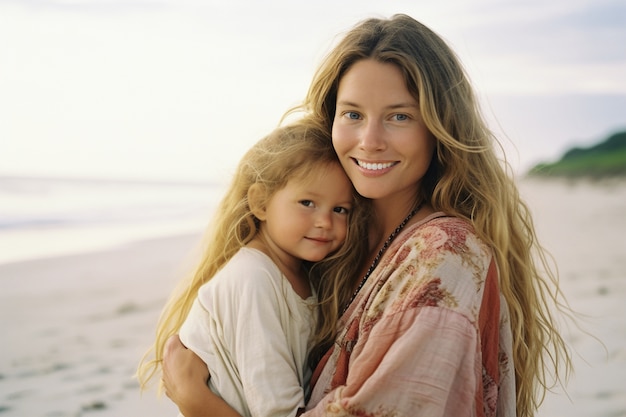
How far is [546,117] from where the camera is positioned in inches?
644

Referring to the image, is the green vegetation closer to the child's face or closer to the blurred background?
the blurred background

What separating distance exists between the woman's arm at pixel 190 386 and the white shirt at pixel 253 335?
0.10 feet

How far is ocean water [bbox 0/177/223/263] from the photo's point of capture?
9.66 m

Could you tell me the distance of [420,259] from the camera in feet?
7.36

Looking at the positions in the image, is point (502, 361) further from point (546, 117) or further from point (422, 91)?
point (546, 117)

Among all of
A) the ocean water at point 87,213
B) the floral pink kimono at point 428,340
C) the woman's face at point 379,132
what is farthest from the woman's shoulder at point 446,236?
the ocean water at point 87,213

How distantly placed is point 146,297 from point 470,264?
562 centimetres

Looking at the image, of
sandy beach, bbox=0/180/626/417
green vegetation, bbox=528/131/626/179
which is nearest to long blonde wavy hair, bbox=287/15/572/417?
sandy beach, bbox=0/180/626/417

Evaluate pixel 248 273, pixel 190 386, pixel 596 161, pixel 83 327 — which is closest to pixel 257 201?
pixel 248 273

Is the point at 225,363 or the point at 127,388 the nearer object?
the point at 225,363

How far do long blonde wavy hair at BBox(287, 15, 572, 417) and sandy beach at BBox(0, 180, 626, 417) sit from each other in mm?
491

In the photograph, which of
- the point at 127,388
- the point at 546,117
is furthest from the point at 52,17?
the point at 127,388

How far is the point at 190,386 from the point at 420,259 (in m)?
0.91

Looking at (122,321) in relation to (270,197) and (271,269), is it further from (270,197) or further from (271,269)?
(271,269)
